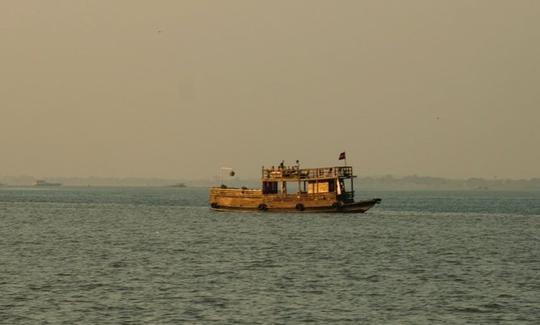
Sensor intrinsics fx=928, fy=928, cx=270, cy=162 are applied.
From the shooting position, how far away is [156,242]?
5884cm

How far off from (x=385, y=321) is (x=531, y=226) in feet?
181

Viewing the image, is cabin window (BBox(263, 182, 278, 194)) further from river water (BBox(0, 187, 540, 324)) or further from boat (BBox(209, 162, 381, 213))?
river water (BBox(0, 187, 540, 324))

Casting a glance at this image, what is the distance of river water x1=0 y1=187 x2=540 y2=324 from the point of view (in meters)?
30.6

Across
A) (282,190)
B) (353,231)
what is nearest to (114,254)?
(353,231)

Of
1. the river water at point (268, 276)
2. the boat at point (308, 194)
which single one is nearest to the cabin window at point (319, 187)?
the boat at point (308, 194)

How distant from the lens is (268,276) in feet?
131

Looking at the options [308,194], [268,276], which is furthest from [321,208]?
[268,276]

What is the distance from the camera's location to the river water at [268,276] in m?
30.6

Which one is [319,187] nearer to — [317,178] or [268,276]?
[317,178]

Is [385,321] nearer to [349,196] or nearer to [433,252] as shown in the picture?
[433,252]

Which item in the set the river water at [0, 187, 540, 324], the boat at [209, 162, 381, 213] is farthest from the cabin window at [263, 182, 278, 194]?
the river water at [0, 187, 540, 324]

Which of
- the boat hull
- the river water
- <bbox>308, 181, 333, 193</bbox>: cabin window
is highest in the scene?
<bbox>308, 181, 333, 193</bbox>: cabin window

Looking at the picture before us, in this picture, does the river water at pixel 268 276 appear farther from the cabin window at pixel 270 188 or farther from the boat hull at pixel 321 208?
the cabin window at pixel 270 188

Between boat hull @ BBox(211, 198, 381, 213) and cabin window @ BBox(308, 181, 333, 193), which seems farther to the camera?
boat hull @ BBox(211, 198, 381, 213)
